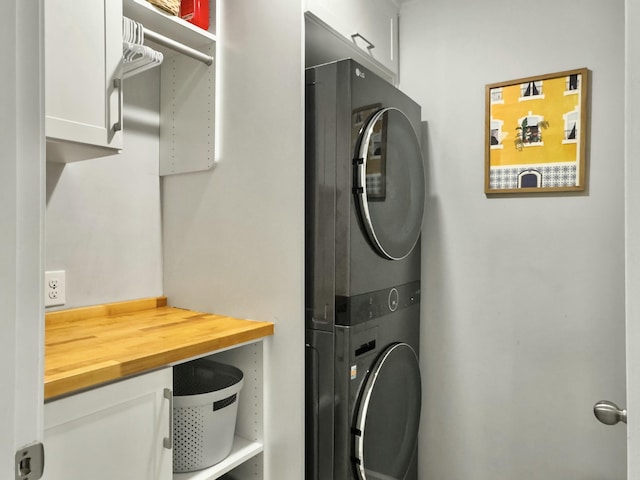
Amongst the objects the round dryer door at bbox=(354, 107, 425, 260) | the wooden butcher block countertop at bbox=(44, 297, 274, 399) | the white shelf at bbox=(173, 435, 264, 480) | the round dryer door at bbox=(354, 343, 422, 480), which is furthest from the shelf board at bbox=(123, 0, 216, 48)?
the white shelf at bbox=(173, 435, 264, 480)

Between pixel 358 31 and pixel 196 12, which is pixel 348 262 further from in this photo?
pixel 196 12

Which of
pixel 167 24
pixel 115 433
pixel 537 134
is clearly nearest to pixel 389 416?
pixel 115 433

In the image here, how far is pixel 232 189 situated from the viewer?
1.69m

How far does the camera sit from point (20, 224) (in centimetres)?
62

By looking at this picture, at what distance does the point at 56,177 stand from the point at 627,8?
1726 mm

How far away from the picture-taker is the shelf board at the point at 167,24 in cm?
150

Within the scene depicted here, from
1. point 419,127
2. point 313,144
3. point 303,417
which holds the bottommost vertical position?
point 303,417

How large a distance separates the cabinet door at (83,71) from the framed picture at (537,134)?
1.45m

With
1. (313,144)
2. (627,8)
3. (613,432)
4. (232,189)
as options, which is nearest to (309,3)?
(313,144)

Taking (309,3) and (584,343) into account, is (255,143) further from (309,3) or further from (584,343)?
(584,343)

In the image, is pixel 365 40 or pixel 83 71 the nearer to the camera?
pixel 83 71

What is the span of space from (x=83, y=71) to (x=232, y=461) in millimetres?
1282

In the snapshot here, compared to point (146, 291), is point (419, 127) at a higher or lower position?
higher

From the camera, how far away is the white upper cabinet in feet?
5.22
